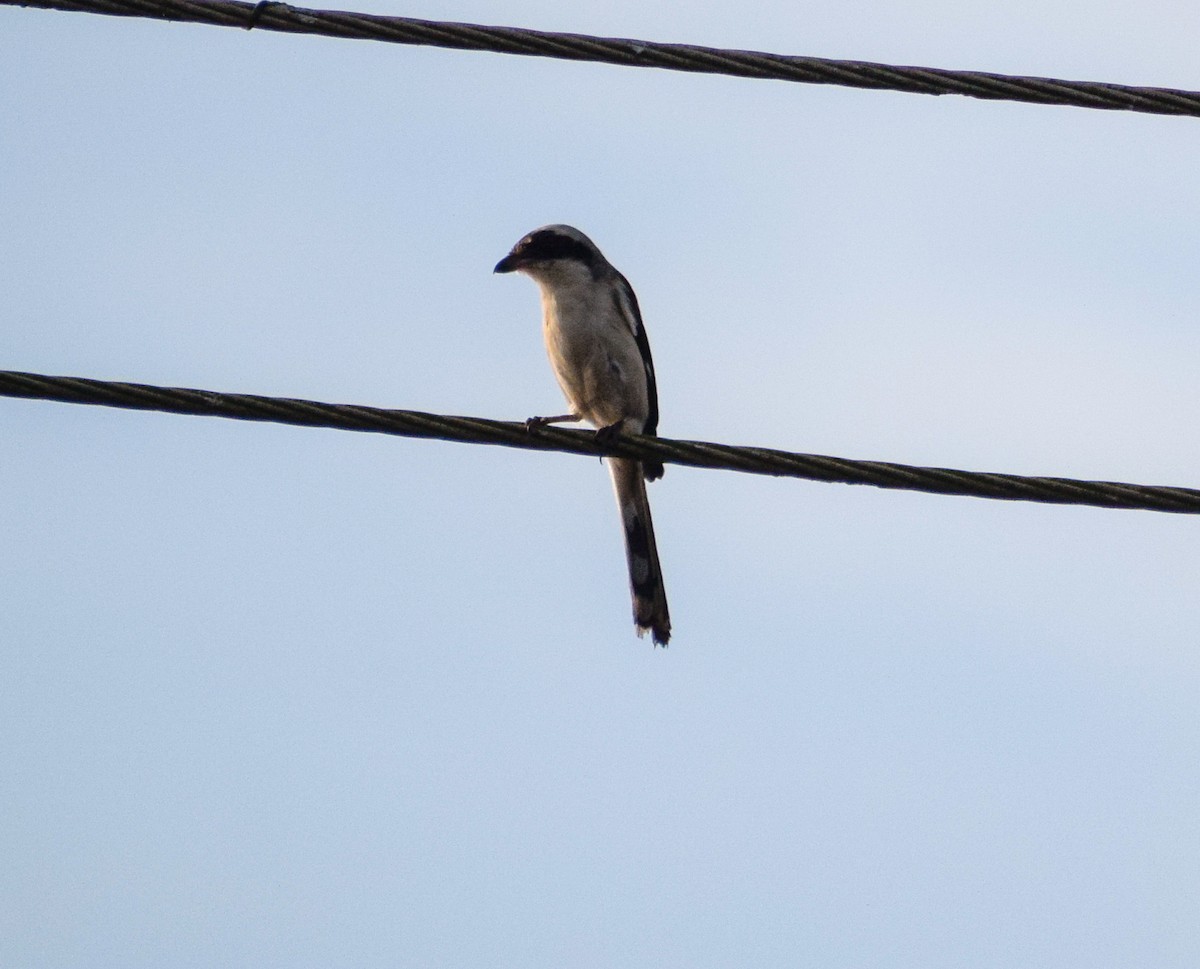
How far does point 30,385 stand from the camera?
14.8 feet

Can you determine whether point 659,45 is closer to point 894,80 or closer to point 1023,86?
point 894,80

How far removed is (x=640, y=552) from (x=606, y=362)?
3.58 feet

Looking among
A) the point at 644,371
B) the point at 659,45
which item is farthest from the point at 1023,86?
the point at 644,371

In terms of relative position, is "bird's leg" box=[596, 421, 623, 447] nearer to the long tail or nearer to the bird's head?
the long tail

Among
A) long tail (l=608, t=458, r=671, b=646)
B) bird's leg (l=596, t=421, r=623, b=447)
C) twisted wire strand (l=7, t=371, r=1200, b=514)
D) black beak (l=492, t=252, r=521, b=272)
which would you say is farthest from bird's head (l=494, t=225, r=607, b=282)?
twisted wire strand (l=7, t=371, r=1200, b=514)

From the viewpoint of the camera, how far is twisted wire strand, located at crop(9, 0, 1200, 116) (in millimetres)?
4824

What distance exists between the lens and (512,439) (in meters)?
4.96

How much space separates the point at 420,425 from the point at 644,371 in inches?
173

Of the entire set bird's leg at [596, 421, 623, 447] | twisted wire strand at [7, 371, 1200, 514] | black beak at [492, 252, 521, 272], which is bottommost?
twisted wire strand at [7, 371, 1200, 514]

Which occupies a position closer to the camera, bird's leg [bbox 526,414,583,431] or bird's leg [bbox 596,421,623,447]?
bird's leg [bbox 596,421,623,447]

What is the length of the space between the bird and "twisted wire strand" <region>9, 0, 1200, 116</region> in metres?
3.88

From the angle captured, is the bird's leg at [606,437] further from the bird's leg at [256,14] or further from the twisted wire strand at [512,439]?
the bird's leg at [256,14]

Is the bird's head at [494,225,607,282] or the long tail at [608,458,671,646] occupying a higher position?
the bird's head at [494,225,607,282]

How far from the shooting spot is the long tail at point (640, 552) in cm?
862
